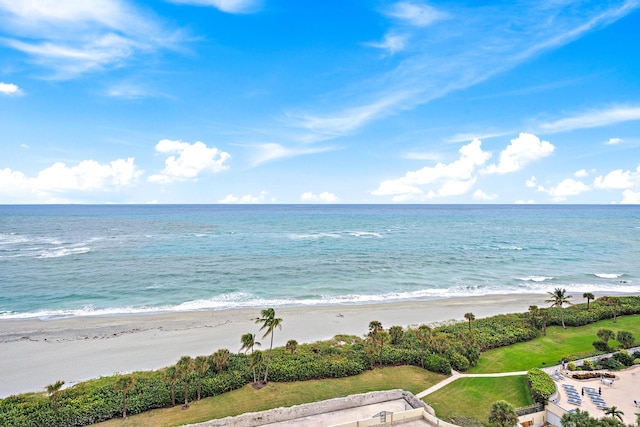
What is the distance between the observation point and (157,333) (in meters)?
37.3

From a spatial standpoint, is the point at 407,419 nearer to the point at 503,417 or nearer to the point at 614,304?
the point at 503,417

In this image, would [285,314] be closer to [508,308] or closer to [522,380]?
[522,380]

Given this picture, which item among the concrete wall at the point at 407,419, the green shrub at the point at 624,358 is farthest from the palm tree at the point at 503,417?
the green shrub at the point at 624,358

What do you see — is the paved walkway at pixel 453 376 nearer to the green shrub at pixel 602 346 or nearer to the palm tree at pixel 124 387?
the green shrub at pixel 602 346

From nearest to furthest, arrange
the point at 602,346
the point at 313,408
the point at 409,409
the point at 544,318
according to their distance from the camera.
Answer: the point at 313,408, the point at 409,409, the point at 602,346, the point at 544,318

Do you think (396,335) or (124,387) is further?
(396,335)

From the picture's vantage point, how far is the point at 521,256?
77.2m

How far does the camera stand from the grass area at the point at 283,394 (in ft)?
74.3

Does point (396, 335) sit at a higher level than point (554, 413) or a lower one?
higher

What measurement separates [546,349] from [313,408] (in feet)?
76.5

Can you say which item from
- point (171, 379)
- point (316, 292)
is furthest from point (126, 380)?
point (316, 292)

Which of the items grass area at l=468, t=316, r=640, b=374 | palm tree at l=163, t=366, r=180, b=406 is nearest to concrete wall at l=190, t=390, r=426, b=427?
palm tree at l=163, t=366, r=180, b=406

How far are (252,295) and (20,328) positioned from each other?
Answer: 25698mm

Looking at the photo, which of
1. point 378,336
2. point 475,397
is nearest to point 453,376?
point 475,397
